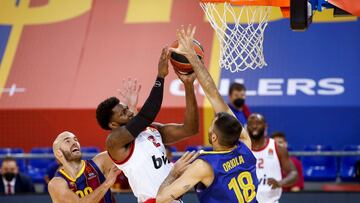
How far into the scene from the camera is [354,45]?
13.3m

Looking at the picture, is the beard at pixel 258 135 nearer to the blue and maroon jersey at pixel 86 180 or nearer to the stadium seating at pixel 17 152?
the blue and maroon jersey at pixel 86 180

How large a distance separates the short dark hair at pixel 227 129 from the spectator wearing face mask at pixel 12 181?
484 cm

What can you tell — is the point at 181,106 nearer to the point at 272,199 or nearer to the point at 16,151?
the point at 16,151

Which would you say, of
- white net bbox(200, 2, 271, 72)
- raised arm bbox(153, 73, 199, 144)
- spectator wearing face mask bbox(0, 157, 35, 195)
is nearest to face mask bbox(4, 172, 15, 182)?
spectator wearing face mask bbox(0, 157, 35, 195)

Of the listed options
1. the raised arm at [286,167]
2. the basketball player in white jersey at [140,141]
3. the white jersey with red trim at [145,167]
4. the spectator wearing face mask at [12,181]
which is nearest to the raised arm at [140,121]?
the basketball player in white jersey at [140,141]

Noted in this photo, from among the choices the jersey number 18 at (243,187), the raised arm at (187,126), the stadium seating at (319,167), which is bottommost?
the stadium seating at (319,167)

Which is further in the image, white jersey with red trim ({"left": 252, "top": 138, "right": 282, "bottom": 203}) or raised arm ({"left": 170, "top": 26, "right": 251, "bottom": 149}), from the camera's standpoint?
white jersey with red trim ({"left": 252, "top": 138, "right": 282, "bottom": 203})

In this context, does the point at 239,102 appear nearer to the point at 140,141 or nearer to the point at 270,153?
the point at 270,153

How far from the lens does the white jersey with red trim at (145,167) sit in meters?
6.20

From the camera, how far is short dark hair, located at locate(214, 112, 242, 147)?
566 cm

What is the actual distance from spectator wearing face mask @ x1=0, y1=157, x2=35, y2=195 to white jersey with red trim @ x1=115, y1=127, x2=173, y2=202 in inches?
159

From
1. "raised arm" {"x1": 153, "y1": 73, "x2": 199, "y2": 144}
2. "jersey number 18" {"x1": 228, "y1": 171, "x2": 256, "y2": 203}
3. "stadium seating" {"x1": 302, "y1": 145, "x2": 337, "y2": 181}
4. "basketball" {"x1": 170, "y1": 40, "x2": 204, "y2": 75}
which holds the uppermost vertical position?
"basketball" {"x1": 170, "y1": 40, "x2": 204, "y2": 75}

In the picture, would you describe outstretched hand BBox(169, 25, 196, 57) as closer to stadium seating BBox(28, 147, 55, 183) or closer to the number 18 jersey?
the number 18 jersey

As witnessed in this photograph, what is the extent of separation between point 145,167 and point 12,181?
4335 mm
